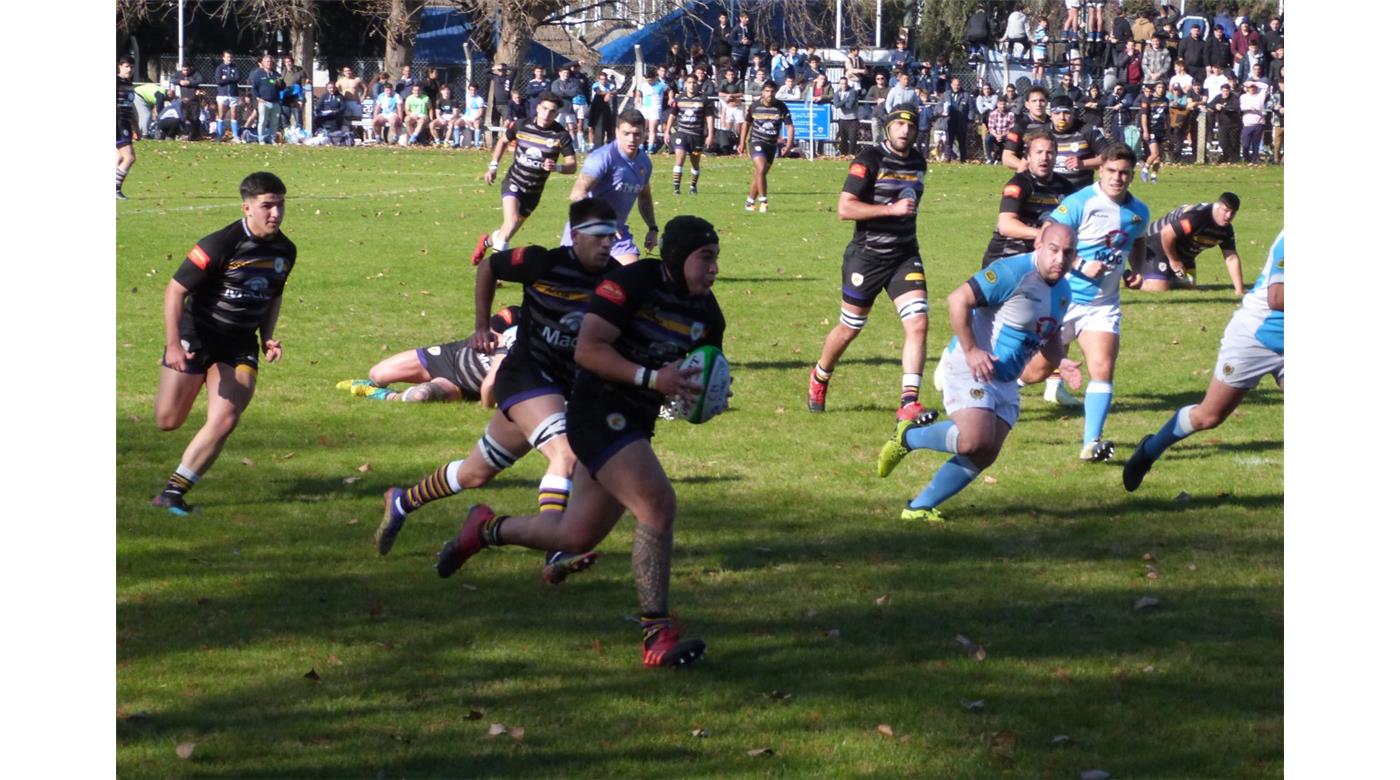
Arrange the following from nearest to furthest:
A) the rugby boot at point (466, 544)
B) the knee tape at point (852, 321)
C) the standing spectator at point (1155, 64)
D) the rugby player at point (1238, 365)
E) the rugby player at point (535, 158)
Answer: the rugby boot at point (466, 544)
the rugby player at point (1238, 365)
the knee tape at point (852, 321)
the rugby player at point (535, 158)
the standing spectator at point (1155, 64)

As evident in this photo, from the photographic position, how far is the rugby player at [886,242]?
1241cm

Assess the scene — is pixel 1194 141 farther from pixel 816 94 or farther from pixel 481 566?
pixel 481 566

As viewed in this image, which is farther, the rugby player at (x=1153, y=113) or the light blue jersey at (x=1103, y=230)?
the rugby player at (x=1153, y=113)

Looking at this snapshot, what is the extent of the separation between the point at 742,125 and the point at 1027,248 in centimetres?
2973

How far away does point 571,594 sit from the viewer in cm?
805

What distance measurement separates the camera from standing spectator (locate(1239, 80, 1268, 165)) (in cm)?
3902

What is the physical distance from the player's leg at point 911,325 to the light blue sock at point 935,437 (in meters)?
2.42

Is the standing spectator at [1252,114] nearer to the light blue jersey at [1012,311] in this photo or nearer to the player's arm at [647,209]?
the player's arm at [647,209]

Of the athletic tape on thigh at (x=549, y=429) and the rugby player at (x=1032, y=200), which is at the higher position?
the rugby player at (x=1032, y=200)

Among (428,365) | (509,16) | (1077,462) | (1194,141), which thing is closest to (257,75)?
(509,16)

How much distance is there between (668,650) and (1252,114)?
35381mm

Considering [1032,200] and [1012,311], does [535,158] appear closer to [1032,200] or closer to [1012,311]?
[1032,200]

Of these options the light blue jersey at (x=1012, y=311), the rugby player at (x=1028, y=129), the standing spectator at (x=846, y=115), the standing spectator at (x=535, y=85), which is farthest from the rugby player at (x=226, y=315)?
the standing spectator at (x=846, y=115)

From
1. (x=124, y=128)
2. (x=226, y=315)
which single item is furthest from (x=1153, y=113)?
(x=226, y=315)
